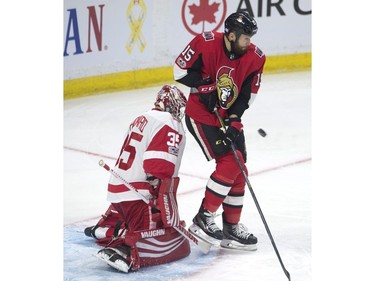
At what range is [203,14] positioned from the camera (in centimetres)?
469

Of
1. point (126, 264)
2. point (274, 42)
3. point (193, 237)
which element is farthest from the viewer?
point (274, 42)

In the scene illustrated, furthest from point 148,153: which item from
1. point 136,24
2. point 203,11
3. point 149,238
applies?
point 136,24

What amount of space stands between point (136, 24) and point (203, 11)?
0.43 metres

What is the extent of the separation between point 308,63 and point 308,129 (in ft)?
2.49

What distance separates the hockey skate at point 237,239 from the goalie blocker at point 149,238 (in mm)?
175

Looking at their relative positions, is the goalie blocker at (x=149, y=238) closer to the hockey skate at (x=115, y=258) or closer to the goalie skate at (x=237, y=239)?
the hockey skate at (x=115, y=258)

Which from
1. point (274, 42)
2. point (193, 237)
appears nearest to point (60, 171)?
point (193, 237)

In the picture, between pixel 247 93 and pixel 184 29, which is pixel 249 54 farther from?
pixel 184 29

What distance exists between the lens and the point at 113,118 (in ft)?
15.1

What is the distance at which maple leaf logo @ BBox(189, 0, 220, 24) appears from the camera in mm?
4617

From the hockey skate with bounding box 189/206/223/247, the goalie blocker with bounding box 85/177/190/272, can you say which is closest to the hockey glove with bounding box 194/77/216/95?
the goalie blocker with bounding box 85/177/190/272

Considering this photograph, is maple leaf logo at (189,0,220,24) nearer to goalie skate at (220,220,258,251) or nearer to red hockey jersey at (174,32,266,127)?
red hockey jersey at (174,32,266,127)

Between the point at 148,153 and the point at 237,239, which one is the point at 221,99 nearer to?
the point at 148,153

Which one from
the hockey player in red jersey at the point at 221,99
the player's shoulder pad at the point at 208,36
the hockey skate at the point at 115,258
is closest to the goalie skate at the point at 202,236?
the hockey player in red jersey at the point at 221,99
